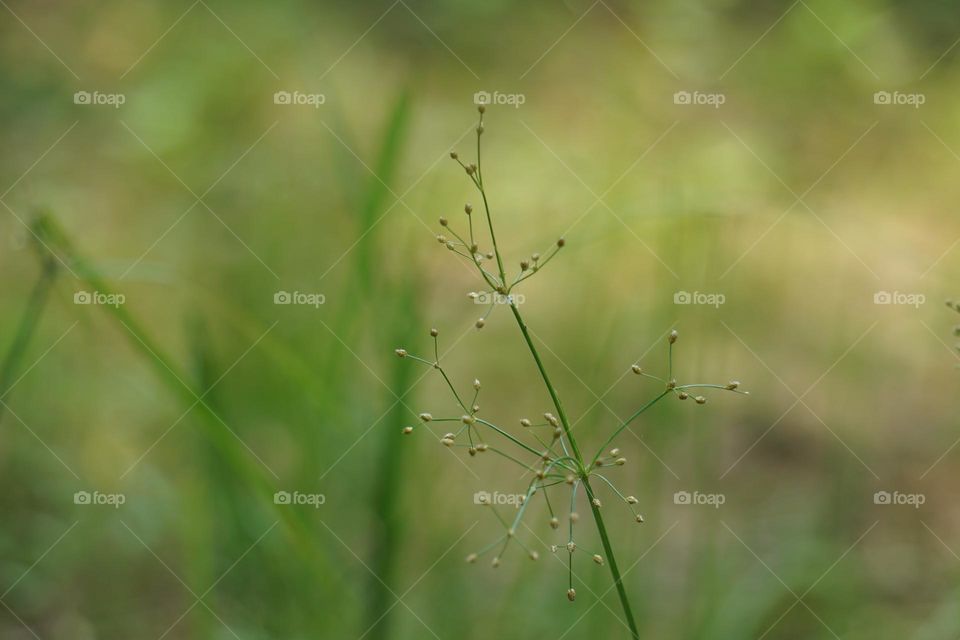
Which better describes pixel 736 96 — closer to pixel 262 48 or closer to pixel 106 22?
pixel 262 48

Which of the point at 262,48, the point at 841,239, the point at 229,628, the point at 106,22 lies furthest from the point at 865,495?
the point at 106,22

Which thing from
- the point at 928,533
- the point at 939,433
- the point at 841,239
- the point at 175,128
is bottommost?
the point at 928,533

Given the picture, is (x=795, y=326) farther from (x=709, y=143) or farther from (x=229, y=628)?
(x=229, y=628)

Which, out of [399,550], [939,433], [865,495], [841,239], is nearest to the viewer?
[399,550]

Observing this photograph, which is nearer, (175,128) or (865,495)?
(865,495)

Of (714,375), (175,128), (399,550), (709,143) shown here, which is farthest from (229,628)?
(709,143)

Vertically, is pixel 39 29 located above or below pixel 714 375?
above

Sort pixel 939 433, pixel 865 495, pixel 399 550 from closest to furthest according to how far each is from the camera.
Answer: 1. pixel 399 550
2. pixel 865 495
3. pixel 939 433
